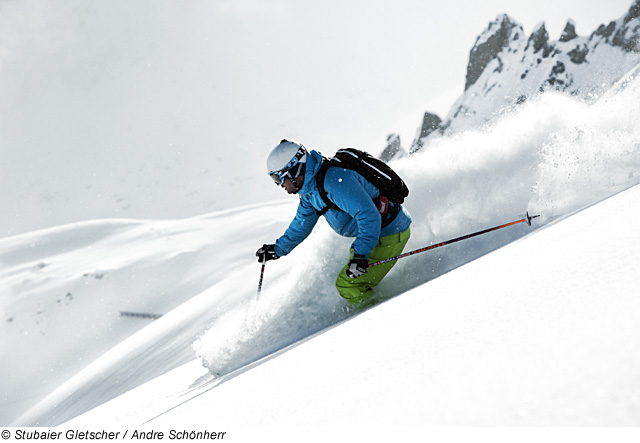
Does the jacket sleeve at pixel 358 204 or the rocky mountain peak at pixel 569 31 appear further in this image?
the rocky mountain peak at pixel 569 31

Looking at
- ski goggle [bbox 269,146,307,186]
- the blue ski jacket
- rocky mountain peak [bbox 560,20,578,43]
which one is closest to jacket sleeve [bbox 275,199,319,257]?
the blue ski jacket

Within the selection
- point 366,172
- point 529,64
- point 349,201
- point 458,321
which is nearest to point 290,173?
point 349,201

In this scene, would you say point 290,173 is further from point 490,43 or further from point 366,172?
point 490,43

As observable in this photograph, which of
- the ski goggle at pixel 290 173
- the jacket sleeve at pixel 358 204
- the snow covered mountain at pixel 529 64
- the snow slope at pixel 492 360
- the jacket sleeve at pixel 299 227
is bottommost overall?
the snow slope at pixel 492 360

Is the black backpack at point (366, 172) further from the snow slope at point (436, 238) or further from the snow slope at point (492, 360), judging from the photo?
the snow slope at point (492, 360)

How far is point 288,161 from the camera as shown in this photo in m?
4.14

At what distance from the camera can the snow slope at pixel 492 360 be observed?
1047 mm

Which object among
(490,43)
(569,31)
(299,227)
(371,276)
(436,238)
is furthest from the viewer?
(490,43)

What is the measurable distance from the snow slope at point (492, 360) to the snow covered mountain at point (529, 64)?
10919cm

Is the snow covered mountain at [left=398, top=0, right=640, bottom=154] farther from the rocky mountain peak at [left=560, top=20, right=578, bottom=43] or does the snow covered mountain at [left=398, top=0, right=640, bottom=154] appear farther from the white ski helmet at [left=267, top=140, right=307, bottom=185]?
the white ski helmet at [left=267, top=140, right=307, bottom=185]

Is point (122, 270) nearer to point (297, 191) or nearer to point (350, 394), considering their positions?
point (297, 191)

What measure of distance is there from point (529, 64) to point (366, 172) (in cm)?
15102

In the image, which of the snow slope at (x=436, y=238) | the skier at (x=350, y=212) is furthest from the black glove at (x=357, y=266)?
the snow slope at (x=436, y=238)

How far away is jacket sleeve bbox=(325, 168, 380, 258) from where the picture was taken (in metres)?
4.04
